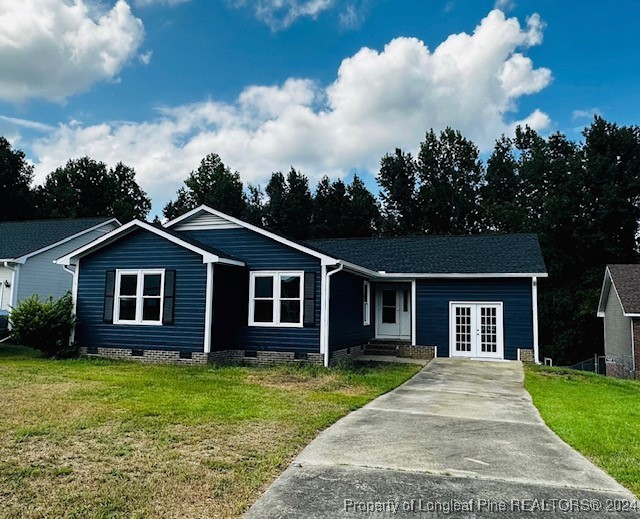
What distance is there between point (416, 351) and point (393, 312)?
6.28 ft

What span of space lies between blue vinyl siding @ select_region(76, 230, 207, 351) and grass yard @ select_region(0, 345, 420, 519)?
2.09 meters

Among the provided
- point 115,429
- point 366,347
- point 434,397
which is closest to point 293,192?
point 366,347

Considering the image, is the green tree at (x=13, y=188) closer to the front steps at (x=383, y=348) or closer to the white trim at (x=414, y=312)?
the front steps at (x=383, y=348)

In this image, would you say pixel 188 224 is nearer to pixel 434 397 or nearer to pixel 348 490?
pixel 434 397

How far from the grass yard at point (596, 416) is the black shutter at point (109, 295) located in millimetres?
11116

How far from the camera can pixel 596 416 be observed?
7684 millimetres

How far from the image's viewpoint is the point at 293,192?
1596 inches

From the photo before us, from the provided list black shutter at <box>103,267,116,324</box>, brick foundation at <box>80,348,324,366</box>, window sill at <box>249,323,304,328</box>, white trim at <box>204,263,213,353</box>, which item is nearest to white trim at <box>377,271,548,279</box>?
window sill at <box>249,323,304,328</box>

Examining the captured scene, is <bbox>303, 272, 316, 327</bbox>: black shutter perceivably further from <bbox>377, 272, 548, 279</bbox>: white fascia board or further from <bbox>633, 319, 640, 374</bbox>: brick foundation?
<bbox>633, 319, 640, 374</bbox>: brick foundation

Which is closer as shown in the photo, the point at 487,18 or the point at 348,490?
the point at 348,490

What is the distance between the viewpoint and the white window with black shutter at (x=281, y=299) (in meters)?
13.1

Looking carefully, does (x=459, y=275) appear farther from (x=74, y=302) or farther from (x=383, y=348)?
(x=74, y=302)

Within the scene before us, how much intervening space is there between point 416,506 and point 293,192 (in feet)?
123

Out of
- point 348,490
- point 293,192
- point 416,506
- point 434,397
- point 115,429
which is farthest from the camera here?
point 293,192
